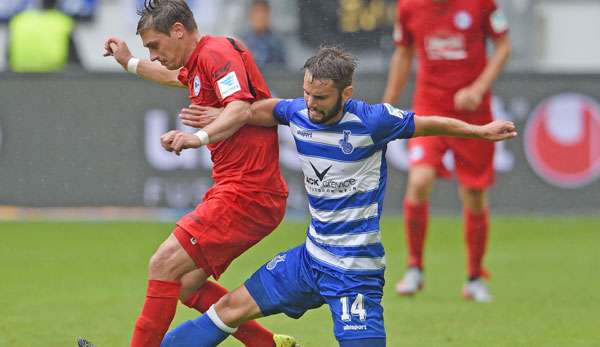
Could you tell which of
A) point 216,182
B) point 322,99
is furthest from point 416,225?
point 322,99

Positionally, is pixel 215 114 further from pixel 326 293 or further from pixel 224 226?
pixel 326 293

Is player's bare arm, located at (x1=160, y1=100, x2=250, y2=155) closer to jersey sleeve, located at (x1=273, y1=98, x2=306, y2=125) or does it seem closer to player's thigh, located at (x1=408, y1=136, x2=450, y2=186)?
jersey sleeve, located at (x1=273, y1=98, x2=306, y2=125)

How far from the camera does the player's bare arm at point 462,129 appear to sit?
19.8 ft

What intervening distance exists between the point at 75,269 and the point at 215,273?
435cm

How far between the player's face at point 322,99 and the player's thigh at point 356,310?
2.44ft

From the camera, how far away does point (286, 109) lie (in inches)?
244

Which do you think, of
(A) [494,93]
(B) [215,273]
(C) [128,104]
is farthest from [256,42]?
(B) [215,273]

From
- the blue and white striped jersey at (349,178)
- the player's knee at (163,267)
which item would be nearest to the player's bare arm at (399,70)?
the blue and white striped jersey at (349,178)

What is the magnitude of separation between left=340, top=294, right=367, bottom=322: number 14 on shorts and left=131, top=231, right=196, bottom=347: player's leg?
0.81 metres

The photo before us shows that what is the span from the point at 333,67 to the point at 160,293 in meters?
1.35

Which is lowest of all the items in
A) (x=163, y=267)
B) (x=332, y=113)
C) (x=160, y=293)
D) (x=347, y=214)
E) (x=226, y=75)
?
(x=160, y=293)

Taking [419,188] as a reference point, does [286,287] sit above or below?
above

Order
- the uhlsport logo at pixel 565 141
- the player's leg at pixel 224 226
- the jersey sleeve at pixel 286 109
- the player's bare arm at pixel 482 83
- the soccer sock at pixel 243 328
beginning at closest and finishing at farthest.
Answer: the jersey sleeve at pixel 286 109, the player's leg at pixel 224 226, the soccer sock at pixel 243 328, the player's bare arm at pixel 482 83, the uhlsport logo at pixel 565 141

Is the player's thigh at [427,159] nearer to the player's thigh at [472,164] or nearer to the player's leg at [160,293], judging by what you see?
the player's thigh at [472,164]
